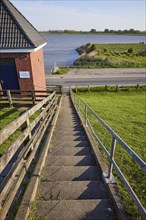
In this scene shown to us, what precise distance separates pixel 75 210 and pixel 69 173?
104 cm

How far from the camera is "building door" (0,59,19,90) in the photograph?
12.3 metres

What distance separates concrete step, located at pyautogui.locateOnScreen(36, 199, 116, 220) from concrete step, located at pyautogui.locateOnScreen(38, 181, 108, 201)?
0.18 meters

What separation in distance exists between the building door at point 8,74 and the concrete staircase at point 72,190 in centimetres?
920

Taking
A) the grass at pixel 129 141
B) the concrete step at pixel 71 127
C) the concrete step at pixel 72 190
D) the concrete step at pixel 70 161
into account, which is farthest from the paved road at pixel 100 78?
the concrete step at pixel 72 190

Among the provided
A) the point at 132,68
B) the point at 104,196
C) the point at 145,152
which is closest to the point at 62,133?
the point at 145,152

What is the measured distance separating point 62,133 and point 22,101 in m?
5.35

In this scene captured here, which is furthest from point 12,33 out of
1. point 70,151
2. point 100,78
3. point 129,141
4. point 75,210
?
point 100,78

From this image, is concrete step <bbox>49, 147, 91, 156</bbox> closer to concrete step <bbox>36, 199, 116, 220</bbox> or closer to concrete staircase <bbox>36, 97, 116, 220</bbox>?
concrete staircase <bbox>36, 97, 116, 220</bbox>

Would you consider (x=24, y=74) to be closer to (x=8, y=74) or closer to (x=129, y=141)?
(x=8, y=74)

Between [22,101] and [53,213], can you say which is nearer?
[53,213]

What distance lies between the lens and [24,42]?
11766mm

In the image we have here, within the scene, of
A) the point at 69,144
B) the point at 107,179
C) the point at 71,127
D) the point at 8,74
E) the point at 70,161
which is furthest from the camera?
the point at 8,74

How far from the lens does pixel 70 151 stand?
485 cm

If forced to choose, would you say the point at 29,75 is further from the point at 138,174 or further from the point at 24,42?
the point at 138,174
